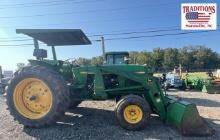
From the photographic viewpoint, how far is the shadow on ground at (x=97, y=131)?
20.7ft

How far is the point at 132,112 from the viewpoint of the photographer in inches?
272

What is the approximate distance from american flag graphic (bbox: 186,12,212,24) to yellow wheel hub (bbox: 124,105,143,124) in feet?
54.2

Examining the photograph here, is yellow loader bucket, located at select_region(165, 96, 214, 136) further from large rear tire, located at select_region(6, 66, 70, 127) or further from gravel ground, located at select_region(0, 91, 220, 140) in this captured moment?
large rear tire, located at select_region(6, 66, 70, 127)

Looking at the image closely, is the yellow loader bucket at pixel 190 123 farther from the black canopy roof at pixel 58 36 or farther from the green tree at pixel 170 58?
the green tree at pixel 170 58

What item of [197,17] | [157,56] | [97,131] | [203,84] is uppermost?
[197,17]

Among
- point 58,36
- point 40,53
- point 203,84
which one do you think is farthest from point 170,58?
point 40,53

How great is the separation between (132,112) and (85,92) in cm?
144

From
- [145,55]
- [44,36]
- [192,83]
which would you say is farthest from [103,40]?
[145,55]

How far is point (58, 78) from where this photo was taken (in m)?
6.85

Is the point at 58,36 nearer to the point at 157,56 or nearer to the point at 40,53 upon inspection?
the point at 40,53

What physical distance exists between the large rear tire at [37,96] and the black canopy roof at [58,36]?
88 cm

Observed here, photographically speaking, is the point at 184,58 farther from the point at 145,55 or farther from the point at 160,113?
the point at 160,113

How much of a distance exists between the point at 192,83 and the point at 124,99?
1681 cm

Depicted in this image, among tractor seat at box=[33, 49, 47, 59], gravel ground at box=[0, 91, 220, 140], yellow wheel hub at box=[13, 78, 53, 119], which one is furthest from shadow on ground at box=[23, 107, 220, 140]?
tractor seat at box=[33, 49, 47, 59]
